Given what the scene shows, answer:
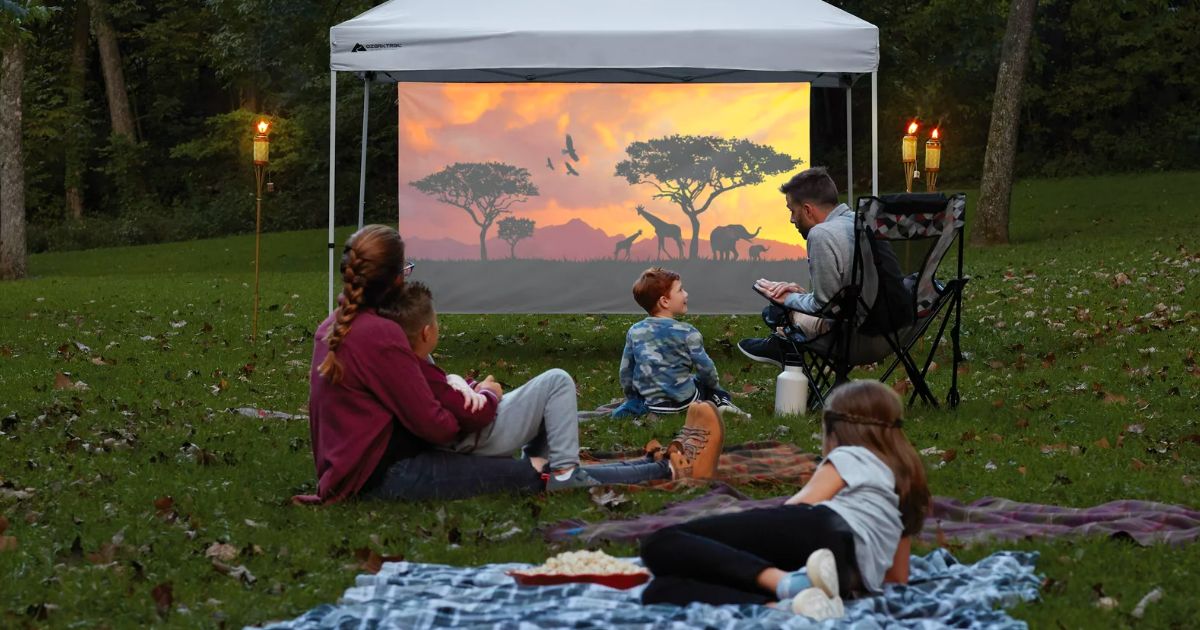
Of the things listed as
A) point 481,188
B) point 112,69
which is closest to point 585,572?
point 481,188

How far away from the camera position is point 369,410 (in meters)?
5.44

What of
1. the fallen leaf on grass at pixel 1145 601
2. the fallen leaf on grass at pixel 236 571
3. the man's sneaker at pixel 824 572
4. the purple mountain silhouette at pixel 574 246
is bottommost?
the fallen leaf on grass at pixel 236 571

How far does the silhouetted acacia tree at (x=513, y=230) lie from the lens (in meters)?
11.4

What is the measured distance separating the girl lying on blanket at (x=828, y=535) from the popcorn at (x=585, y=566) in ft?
0.56

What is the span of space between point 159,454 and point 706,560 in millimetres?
3733

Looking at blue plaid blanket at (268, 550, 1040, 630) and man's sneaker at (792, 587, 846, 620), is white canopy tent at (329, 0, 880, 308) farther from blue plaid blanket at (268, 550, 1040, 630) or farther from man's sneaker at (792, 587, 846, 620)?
man's sneaker at (792, 587, 846, 620)

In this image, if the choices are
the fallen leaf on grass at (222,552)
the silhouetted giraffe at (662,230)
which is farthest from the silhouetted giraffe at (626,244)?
the fallen leaf on grass at (222,552)

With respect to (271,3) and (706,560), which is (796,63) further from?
(271,3)

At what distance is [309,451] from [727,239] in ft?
16.9

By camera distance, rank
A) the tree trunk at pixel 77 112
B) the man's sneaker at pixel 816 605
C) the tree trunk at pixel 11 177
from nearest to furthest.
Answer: the man's sneaker at pixel 816 605, the tree trunk at pixel 11 177, the tree trunk at pixel 77 112

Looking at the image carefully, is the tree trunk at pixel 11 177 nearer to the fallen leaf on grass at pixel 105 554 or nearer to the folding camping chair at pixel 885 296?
the folding camping chair at pixel 885 296

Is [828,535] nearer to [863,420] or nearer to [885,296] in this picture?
[863,420]

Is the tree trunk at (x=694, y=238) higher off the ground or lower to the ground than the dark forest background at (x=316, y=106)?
lower

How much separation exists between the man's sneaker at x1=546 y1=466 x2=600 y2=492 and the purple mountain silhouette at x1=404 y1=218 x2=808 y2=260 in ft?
19.0
